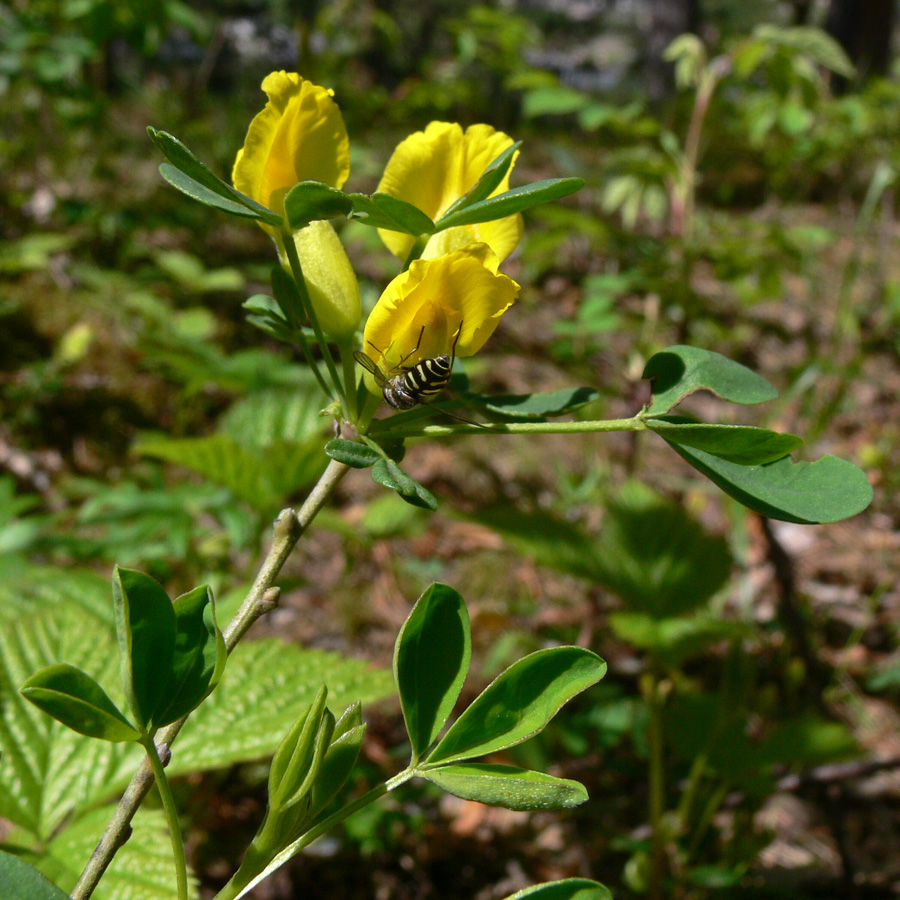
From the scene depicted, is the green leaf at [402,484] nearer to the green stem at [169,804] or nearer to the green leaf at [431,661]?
the green leaf at [431,661]

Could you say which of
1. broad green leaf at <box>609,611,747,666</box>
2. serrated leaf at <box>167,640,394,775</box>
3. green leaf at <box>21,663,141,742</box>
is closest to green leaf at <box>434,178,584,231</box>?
green leaf at <box>21,663,141,742</box>

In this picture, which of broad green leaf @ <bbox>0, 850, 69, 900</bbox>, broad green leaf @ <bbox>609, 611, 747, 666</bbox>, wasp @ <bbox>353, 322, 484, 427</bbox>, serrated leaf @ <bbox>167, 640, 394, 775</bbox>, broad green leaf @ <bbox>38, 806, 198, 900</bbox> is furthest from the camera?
broad green leaf @ <bbox>609, 611, 747, 666</bbox>

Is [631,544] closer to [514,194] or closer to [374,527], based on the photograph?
[374,527]

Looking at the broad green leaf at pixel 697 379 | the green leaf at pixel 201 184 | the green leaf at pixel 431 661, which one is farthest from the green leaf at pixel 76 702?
the broad green leaf at pixel 697 379

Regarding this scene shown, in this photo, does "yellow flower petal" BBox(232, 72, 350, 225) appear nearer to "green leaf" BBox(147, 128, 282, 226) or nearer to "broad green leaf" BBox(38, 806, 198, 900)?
"green leaf" BBox(147, 128, 282, 226)

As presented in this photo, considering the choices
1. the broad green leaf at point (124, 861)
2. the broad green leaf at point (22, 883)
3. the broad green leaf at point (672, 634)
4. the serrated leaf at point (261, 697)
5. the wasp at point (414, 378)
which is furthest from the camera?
the broad green leaf at point (672, 634)

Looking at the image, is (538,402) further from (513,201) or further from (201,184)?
(201,184)

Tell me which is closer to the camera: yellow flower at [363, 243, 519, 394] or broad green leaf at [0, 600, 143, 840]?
yellow flower at [363, 243, 519, 394]
